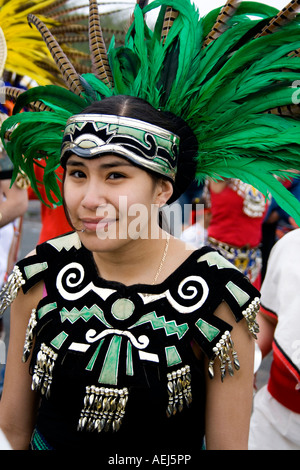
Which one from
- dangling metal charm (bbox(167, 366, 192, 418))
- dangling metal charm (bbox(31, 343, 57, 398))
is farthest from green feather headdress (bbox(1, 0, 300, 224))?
dangling metal charm (bbox(31, 343, 57, 398))

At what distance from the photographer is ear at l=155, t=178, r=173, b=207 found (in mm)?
1667

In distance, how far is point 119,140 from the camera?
152 cm

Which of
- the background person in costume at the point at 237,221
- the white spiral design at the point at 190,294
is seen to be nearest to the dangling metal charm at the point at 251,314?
the white spiral design at the point at 190,294

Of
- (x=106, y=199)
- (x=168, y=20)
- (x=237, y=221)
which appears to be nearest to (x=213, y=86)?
(x=168, y=20)

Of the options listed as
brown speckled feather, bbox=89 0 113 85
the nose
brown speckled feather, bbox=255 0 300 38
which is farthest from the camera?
brown speckled feather, bbox=89 0 113 85

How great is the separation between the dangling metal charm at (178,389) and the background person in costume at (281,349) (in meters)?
0.75

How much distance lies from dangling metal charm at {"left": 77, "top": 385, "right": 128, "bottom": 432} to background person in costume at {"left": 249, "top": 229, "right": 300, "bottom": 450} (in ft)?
3.03

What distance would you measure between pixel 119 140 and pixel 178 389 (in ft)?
2.56

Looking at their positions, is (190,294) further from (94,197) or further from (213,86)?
(213,86)

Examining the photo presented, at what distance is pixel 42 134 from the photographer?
1902mm

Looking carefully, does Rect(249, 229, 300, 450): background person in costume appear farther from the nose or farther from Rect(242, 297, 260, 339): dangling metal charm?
the nose

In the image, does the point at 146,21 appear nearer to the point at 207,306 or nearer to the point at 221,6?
the point at 221,6

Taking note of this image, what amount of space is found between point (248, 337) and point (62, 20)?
1804 millimetres

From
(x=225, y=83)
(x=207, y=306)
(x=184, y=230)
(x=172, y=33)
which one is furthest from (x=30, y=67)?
(x=184, y=230)
